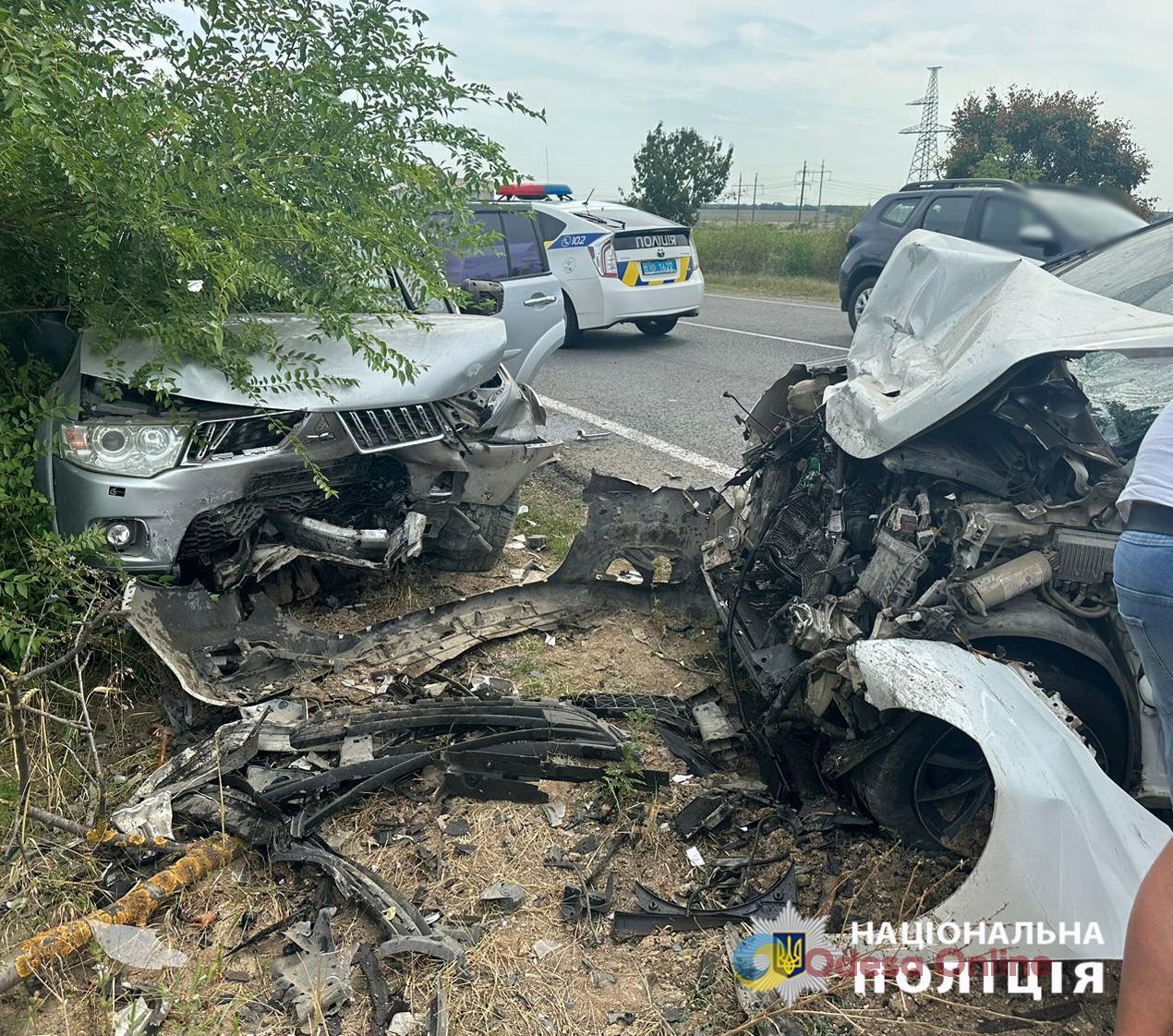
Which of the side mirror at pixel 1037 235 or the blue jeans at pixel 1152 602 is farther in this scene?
the side mirror at pixel 1037 235

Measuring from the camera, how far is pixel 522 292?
6.99 meters

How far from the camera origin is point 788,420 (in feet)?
12.3

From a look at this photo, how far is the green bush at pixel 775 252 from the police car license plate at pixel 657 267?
10.7 metres

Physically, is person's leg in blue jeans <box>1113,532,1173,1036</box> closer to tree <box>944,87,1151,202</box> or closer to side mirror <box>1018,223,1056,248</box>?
side mirror <box>1018,223,1056,248</box>

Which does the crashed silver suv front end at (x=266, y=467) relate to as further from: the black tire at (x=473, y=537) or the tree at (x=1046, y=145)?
the tree at (x=1046, y=145)

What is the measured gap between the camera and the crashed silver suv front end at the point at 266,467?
3150mm

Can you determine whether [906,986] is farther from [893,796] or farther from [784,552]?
[784,552]

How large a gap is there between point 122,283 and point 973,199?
29.6ft

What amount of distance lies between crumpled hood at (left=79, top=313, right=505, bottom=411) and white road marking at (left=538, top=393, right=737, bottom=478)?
6.66 ft

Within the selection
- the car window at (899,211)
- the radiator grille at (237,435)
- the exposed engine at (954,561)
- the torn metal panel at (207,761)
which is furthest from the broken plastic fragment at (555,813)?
the car window at (899,211)

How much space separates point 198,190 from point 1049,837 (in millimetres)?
3114

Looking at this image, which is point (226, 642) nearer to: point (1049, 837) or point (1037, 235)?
point (1049, 837)

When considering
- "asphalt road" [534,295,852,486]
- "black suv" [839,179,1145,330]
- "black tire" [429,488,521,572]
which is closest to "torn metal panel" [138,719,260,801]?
"black tire" [429,488,521,572]

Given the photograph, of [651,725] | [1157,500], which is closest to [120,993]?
[651,725]
